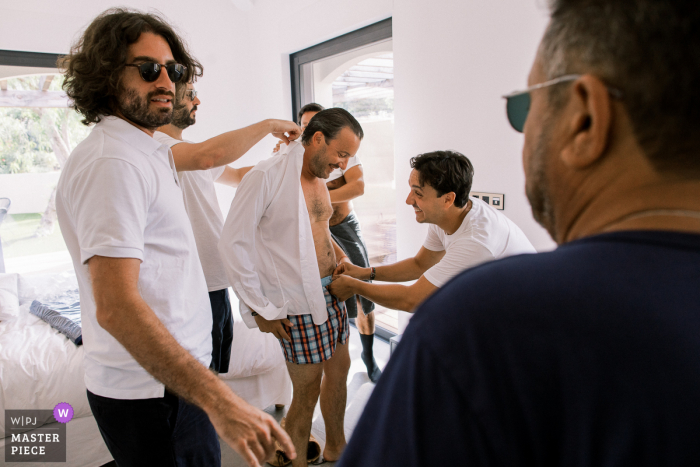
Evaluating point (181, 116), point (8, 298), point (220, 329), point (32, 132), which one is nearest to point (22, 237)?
point (32, 132)

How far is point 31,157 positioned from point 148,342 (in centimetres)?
403

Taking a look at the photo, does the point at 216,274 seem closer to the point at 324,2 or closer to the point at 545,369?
the point at 545,369

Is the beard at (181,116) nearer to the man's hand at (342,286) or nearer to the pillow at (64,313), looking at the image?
the man's hand at (342,286)

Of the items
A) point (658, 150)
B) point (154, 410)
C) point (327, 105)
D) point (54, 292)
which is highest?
point (327, 105)

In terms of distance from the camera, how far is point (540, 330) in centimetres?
36

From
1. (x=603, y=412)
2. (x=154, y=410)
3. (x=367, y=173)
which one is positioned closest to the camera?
(x=603, y=412)

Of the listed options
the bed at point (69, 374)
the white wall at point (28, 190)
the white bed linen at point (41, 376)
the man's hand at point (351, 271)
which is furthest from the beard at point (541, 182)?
the white wall at point (28, 190)

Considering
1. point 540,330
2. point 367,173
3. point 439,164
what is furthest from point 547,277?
point 367,173

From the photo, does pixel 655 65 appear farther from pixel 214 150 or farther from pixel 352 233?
pixel 352 233

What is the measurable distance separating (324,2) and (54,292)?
11.2 feet

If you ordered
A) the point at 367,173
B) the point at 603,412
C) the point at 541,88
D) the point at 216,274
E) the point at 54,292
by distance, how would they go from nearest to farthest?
the point at 603,412 < the point at 541,88 < the point at 216,274 < the point at 54,292 < the point at 367,173

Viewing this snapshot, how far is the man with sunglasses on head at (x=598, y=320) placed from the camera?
342mm

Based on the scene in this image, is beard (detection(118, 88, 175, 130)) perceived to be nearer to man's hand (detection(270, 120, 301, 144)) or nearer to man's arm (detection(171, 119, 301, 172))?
man's arm (detection(171, 119, 301, 172))

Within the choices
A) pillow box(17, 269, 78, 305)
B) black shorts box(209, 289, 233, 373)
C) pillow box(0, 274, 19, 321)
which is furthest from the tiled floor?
pillow box(17, 269, 78, 305)
